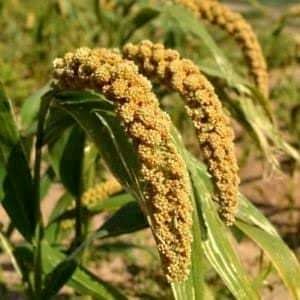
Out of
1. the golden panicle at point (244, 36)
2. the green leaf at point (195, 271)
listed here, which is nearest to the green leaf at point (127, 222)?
the green leaf at point (195, 271)

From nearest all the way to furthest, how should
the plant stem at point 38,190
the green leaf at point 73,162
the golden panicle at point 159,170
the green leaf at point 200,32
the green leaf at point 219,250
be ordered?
1. the golden panicle at point 159,170
2. the green leaf at point 219,250
3. the plant stem at point 38,190
4. the green leaf at point 73,162
5. the green leaf at point 200,32

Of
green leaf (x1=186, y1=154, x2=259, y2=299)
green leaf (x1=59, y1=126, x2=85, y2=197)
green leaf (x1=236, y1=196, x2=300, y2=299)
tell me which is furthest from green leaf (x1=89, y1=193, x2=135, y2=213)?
green leaf (x1=186, y1=154, x2=259, y2=299)

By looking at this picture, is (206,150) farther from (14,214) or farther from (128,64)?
(14,214)

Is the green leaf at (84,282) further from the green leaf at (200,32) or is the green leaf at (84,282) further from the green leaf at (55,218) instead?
the green leaf at (200,32)

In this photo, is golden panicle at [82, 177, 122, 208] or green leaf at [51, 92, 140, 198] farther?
golden panicle at [82, 177, 122, 208]

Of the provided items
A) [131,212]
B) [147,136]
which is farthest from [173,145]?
[131,212]

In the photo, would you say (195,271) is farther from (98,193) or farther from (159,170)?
(98,193)

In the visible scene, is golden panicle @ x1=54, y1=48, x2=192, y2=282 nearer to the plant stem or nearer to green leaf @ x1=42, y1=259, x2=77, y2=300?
the plant stem
